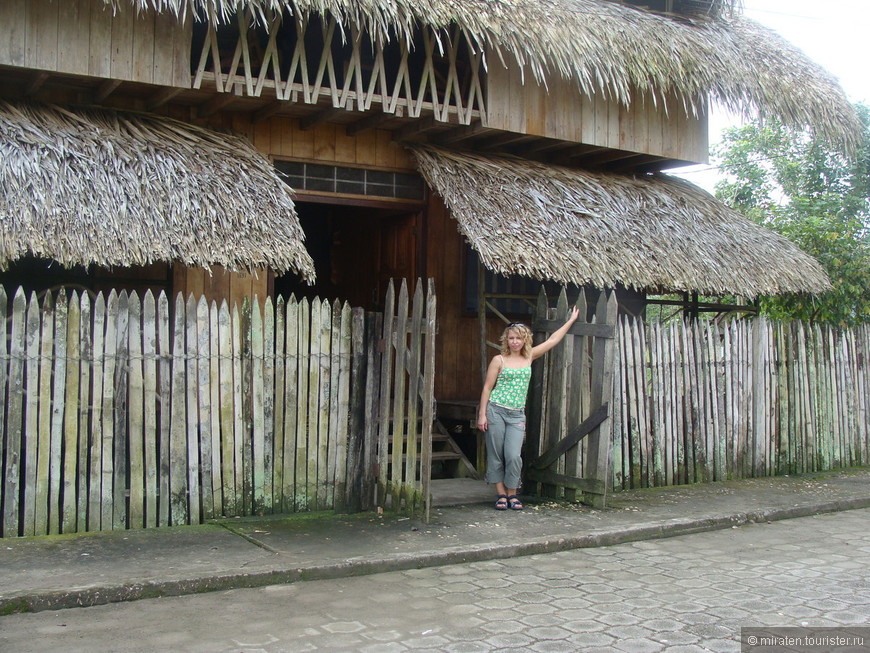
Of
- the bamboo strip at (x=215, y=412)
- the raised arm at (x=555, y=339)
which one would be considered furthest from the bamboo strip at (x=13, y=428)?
the raised arm at (x=555, y=339)

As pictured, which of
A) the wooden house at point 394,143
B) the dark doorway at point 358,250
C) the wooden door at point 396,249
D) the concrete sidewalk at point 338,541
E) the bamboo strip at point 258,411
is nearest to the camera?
the concrete sidewalk at point 338,541

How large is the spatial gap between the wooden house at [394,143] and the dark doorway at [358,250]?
0.12ft

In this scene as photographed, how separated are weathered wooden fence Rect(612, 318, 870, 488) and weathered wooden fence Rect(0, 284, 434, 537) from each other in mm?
2770

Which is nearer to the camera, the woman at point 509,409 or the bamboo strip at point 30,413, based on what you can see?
the bamboo strip at point 30,413

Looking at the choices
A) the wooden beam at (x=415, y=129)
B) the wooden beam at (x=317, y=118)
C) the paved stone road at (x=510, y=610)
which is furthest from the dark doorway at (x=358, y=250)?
the paved stone road at (x=510, y=610)

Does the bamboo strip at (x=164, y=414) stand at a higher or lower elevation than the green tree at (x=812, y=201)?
lower

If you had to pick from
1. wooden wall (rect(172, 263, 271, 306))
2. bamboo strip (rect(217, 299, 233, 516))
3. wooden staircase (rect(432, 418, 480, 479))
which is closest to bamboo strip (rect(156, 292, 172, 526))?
bamboo strip (rect(217, 299, 233, 516))

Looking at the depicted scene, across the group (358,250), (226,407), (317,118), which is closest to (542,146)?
(317,118)

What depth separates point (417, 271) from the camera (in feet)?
33.0

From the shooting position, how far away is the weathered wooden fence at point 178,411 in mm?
6078

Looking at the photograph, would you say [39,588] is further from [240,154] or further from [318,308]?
[240,154]

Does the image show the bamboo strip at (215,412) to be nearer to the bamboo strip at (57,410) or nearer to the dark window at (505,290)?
the bamboo strip at (57,410)

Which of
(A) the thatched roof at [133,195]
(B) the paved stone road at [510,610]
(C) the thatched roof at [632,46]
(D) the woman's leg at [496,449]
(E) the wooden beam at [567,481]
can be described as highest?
(C) the thatched roof at [632,46]

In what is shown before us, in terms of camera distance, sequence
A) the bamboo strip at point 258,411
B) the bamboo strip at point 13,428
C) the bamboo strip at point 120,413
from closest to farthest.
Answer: the bamboo strip at point 13,428 < the bamboo strip at point 120,413 < the bamboo strip at point 258,411
